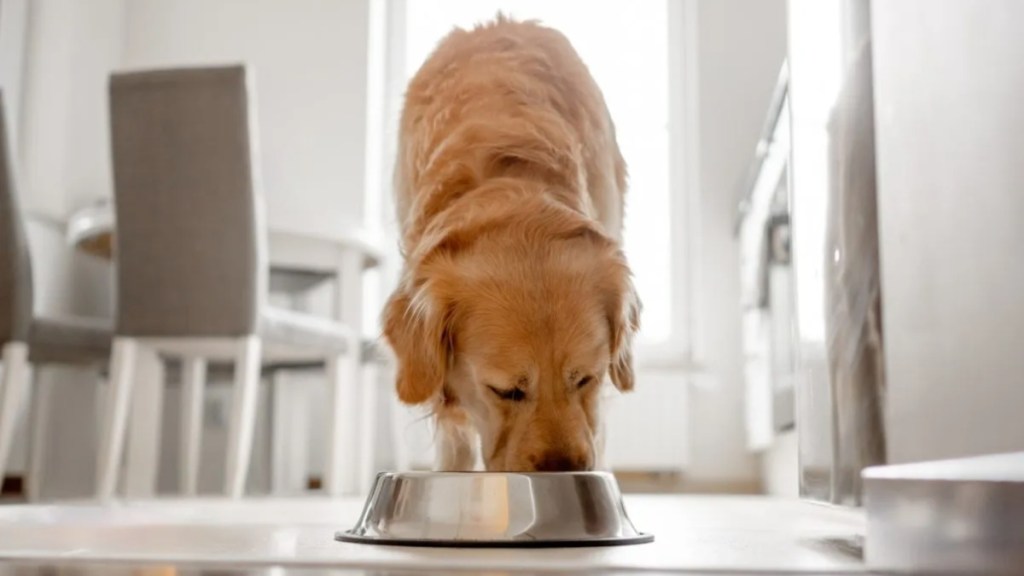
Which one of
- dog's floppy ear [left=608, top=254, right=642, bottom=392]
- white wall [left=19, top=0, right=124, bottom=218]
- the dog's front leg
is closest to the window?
white wall [left=19, top=0, right=124, bottom=218]

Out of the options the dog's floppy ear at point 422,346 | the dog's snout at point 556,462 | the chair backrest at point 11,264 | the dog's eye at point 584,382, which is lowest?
the dog's snout at point 556,462

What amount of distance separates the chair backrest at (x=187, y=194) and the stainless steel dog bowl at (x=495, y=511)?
84.9 inches

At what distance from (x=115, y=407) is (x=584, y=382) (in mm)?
2060

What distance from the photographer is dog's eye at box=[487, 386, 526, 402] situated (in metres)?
1.72

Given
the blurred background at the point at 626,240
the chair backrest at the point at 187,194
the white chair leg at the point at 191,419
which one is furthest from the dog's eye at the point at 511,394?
the white chair leg at the point at 191,419

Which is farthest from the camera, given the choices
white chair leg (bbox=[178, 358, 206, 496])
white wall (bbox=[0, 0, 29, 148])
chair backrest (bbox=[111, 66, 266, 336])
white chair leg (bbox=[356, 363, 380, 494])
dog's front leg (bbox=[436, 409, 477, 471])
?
white wall (bbox=[0, 0, 29, 148])

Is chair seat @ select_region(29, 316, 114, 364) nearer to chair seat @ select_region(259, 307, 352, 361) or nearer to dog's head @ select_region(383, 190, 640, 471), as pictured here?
chair seat @ select_region(259, 307, 352, 361)

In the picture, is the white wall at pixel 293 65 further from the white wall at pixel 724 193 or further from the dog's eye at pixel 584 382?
the dog's eye at pixel 584 382

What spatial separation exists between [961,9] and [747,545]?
2.00 feet

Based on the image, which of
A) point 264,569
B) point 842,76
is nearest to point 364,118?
point 842,76

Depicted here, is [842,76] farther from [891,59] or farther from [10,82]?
[10,82]

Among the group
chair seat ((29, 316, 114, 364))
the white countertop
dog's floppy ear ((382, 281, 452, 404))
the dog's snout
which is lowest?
the white countertop

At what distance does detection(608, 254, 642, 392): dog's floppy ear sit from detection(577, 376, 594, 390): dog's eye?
0.27 feet

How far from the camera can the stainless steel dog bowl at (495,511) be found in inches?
46.3
